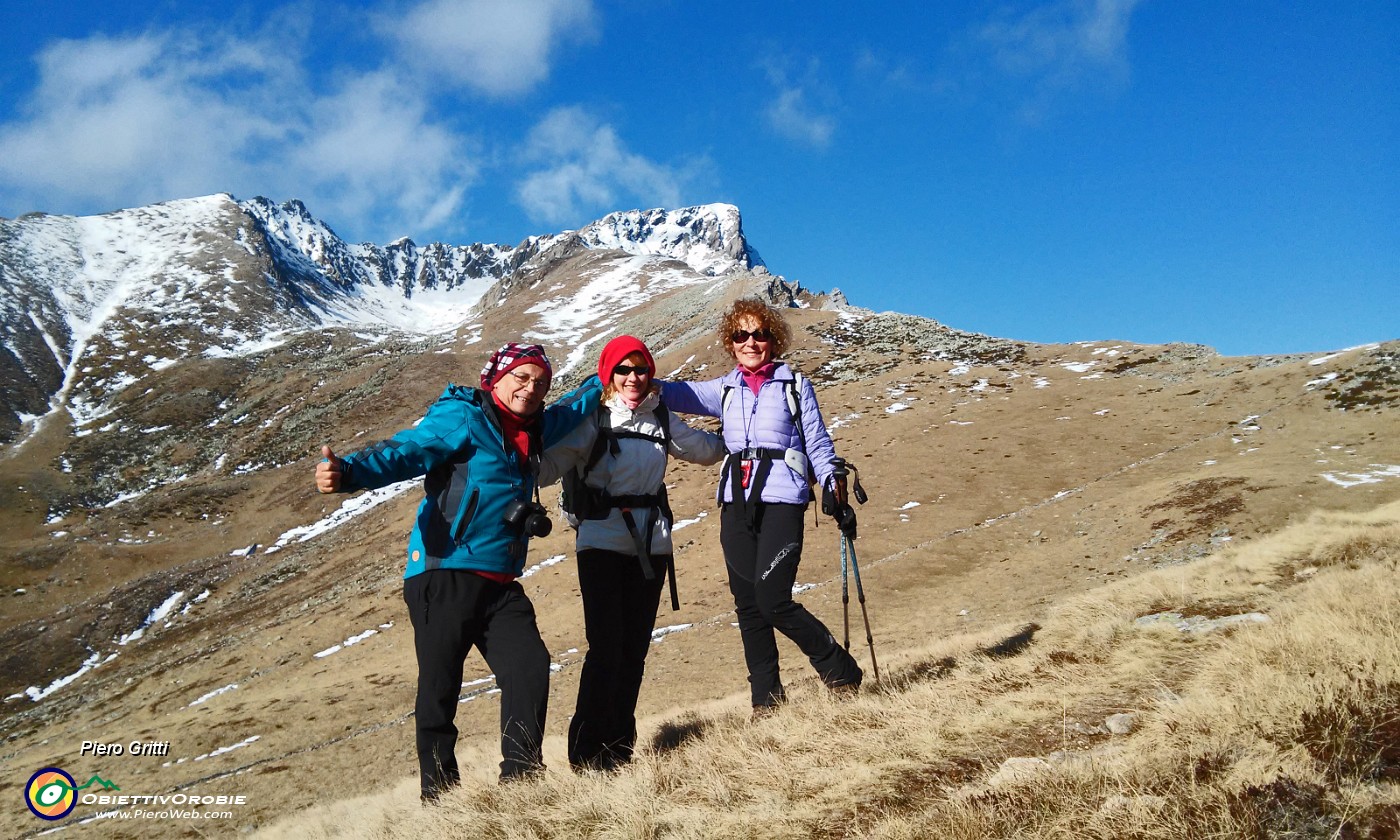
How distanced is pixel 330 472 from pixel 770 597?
10.3ft

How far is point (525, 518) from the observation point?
4.50 m

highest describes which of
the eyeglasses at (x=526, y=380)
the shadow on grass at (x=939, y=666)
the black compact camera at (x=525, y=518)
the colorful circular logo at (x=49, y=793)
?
the eyeglasses at (x=526, y=380)

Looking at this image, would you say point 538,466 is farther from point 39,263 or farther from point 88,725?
point 39,263

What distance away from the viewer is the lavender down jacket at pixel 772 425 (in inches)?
224

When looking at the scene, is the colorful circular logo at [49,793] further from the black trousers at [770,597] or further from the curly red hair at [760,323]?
the curly red hair at [760,323]

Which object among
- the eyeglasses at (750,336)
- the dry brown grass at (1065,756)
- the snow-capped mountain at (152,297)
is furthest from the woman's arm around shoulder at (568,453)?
the snow-capped mountain at (152,297)

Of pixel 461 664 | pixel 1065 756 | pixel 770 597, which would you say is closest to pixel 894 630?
pixel 770 597

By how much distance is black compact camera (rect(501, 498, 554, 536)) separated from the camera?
448cm

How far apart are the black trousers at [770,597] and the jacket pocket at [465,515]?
1.93 meters

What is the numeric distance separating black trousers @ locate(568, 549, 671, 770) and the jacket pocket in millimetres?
990

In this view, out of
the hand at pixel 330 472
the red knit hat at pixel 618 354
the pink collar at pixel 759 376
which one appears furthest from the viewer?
the pink collar at pixel 759 376

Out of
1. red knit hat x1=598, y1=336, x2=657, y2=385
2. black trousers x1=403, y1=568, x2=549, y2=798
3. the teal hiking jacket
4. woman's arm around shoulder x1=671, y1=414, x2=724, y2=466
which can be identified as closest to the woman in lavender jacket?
woman's arm around shoulder x1=671, y1=414, x2=724, y2=466

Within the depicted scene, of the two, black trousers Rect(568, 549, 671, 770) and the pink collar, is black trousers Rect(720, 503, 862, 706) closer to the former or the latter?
black trousers Rect(568, 549, 671, 770)

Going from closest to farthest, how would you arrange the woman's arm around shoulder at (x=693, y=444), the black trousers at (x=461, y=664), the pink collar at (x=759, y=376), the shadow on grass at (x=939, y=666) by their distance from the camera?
the black trousers at (x=461, y=664), the woman's arm around shoulder at (x=693, y=444), the shadow on grass at (x=939, y=666), the pink collar at (x=759, y=376)
